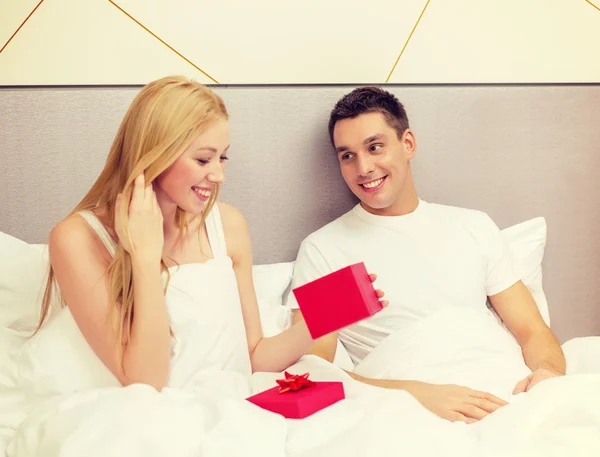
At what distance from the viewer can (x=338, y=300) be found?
1172 mm

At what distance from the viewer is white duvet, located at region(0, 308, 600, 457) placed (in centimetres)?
91

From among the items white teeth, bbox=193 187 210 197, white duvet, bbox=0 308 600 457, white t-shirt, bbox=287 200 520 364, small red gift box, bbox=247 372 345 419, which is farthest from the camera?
white t-shirt, bbox=287 200 520 364

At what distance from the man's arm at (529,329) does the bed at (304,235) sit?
0.07 meters

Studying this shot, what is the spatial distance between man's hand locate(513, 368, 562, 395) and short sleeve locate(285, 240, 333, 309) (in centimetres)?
54

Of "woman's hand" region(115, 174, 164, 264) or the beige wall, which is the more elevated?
the beige wall

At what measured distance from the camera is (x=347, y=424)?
1.00 meters

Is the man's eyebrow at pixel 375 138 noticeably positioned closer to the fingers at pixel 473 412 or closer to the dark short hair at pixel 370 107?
the dark short hair at pixel 370 107

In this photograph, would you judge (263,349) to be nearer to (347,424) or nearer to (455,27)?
(347,424)

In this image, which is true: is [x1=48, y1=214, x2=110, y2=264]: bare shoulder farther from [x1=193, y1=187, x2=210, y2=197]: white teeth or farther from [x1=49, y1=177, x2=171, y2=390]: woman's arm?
[x1=193, y1=187, x2=210, y2=197]: white teeth

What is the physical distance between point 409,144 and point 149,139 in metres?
0.79

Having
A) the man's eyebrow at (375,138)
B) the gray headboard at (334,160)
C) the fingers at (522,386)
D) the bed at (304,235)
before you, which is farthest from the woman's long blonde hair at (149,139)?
the fingers at (522,386)

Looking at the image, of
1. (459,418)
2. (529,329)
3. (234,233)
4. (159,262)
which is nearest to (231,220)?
(234,233)

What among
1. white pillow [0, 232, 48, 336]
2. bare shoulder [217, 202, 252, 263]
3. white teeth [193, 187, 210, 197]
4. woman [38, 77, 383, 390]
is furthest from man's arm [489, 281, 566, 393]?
white pillow [0, 232, 48, 336]

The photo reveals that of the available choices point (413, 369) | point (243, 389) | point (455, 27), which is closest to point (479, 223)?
point (413, 369)
